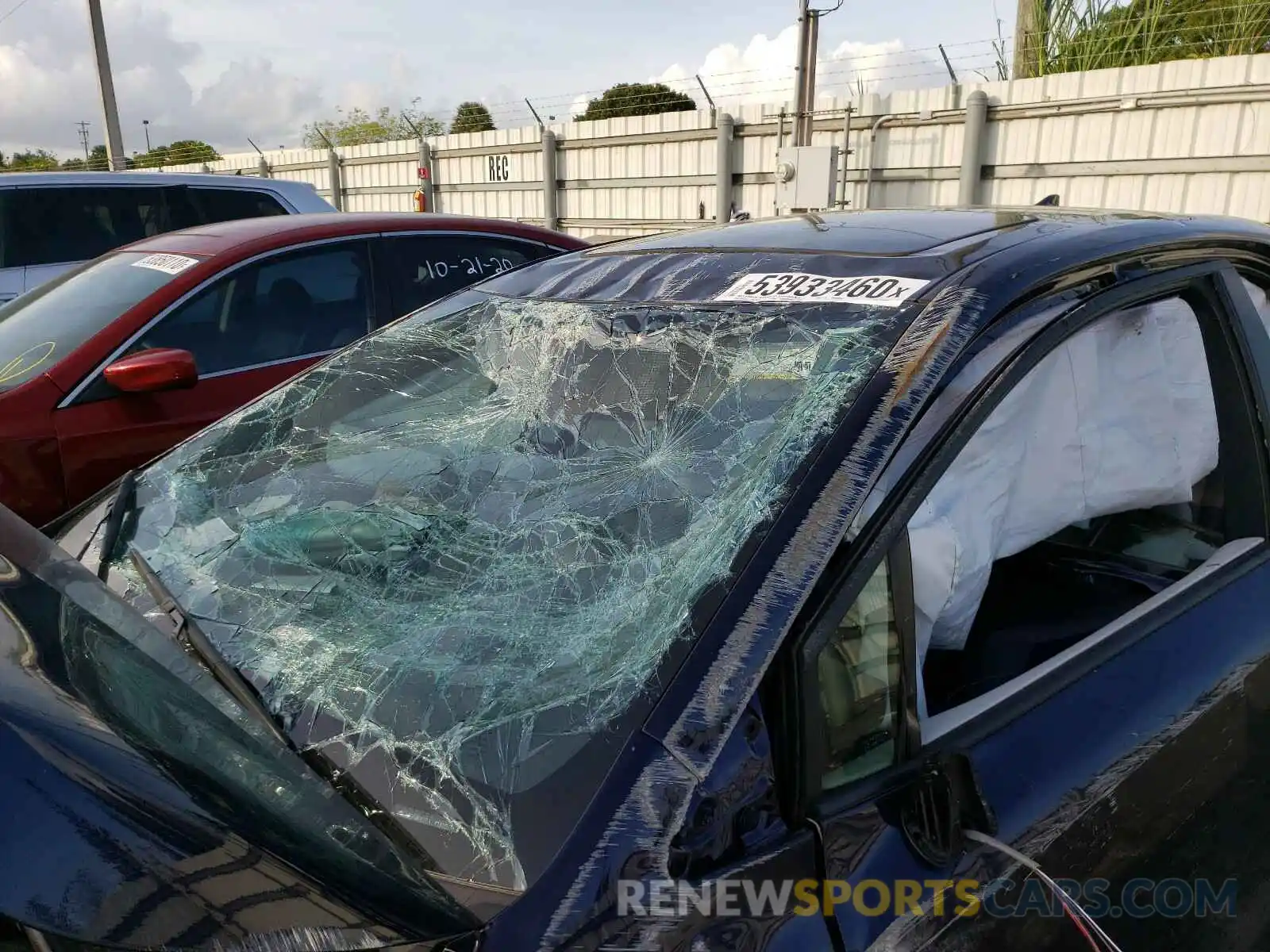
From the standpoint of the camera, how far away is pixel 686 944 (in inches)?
37.0

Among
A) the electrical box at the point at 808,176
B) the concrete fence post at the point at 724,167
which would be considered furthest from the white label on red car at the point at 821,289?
the concrete fence post at the point at 724,167

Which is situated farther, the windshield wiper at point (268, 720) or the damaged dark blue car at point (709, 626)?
the windshield wiper at point (268, 720)

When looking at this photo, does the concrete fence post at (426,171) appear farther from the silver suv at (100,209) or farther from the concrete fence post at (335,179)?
the silver suv at (100,209)

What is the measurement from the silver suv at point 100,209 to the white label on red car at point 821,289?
5355mm

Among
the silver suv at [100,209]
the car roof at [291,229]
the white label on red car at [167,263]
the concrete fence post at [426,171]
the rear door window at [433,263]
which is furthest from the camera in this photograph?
the concrete fence post at [426,171]

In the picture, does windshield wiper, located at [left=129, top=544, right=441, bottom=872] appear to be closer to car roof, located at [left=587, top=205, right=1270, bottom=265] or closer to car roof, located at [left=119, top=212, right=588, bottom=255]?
car roof, located at [left=587, top=205, right=1270, bottom=265]

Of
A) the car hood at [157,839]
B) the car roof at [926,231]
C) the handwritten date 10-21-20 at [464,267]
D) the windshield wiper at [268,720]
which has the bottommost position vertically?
the windshield wiper at [268,720]

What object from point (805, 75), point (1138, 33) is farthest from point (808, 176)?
point (1138, 33)

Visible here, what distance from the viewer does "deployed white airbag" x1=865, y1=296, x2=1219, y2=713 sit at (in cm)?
147

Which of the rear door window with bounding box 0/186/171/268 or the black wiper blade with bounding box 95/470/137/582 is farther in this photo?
the rear door window with bounding box 0/186/171/268

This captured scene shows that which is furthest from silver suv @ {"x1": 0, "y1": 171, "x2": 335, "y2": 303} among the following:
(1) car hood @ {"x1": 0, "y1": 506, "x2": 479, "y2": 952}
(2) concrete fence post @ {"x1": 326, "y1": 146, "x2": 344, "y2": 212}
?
(2) concrete fence post @ {"x1": 326, "y1": 146, "x2": 344, "y2": 212}

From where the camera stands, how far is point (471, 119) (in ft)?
84.4

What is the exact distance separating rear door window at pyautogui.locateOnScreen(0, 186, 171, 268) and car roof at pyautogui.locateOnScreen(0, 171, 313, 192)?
0.04 meters

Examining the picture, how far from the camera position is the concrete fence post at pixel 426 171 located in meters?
17.1
